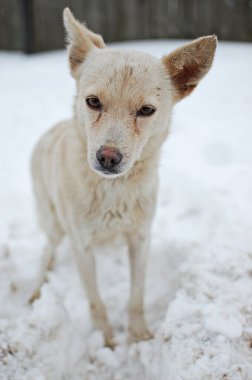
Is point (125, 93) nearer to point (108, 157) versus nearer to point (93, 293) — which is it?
point (108, 157)

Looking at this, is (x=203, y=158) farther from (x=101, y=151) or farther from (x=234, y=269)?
(x=101, y=151)

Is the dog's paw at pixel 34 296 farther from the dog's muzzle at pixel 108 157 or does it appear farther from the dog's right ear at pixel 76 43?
the dog's right ear at pixel 76 43

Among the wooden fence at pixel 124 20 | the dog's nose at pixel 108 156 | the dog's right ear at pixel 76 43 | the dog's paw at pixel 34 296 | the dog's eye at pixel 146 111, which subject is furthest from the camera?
the wooden fence at pixel 124 20

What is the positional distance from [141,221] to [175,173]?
195 cm

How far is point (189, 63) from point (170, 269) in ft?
5.98

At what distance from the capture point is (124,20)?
7656 millimetres

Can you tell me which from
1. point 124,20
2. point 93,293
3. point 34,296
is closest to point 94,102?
point 93,293

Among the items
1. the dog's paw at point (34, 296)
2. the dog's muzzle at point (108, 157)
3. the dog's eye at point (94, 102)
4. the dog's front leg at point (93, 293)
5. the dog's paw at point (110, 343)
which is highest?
the dog's eye at point (94, 102)

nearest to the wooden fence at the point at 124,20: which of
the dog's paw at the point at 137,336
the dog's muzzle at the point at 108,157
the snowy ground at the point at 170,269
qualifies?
the snowy ground at the point at 170,269

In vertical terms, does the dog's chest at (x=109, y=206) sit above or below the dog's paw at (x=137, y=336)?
above

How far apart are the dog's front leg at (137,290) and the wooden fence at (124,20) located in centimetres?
590

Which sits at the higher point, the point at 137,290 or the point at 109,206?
the point at 109,206

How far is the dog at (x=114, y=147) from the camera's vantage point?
2.29 meters

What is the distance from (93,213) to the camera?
2689mm
